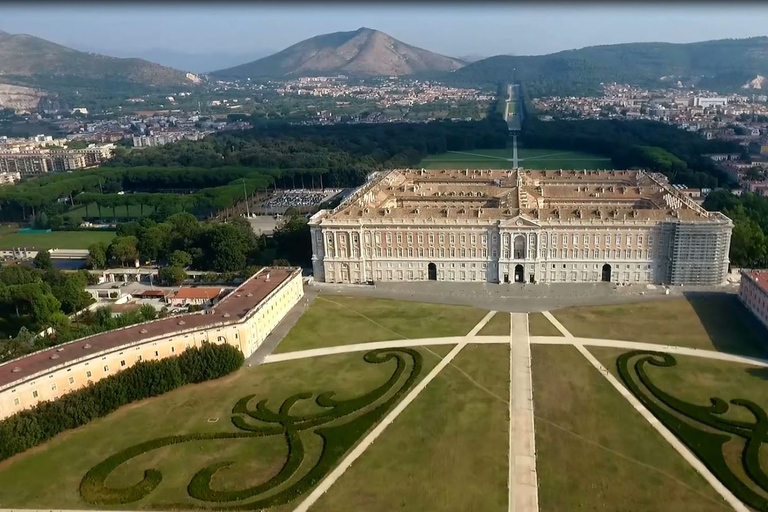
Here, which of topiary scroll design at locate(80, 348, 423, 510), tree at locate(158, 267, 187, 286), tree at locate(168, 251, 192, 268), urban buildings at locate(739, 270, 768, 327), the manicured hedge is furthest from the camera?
tree at locate(168, 251, 192, 268)

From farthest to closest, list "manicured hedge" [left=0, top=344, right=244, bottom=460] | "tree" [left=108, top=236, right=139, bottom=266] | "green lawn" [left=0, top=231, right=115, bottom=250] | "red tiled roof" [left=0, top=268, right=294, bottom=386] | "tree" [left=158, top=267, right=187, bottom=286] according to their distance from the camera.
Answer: "green lawn" [left=0, top=231, right=115, bottom=250] → "tree" [left=108, top=236, right=139, bottom=266] → "tree" [left=158, top=267, right=187, bottom=286] → "red tiled roof" [left=0, top=268, right=294, bottom=386] → "manicured hedge" [left=0, top=344, right=244, bottom=460]

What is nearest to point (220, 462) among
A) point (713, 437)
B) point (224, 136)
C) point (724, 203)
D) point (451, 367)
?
point (451, 367)

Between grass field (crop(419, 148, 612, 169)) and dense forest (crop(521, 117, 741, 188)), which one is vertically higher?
dense forest (crop(521, 117, 741, 188))

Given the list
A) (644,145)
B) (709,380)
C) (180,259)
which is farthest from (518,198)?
(644,145)

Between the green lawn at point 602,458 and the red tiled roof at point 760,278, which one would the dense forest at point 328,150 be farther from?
the green lawn at point 602,458

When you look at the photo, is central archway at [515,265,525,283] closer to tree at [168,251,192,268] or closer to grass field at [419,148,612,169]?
tree at [168,251,192,268]

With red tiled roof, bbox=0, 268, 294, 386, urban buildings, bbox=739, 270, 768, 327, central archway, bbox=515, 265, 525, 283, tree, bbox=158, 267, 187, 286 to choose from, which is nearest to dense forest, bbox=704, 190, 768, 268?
urban buildings, bbox=739, 270, 768, 327
